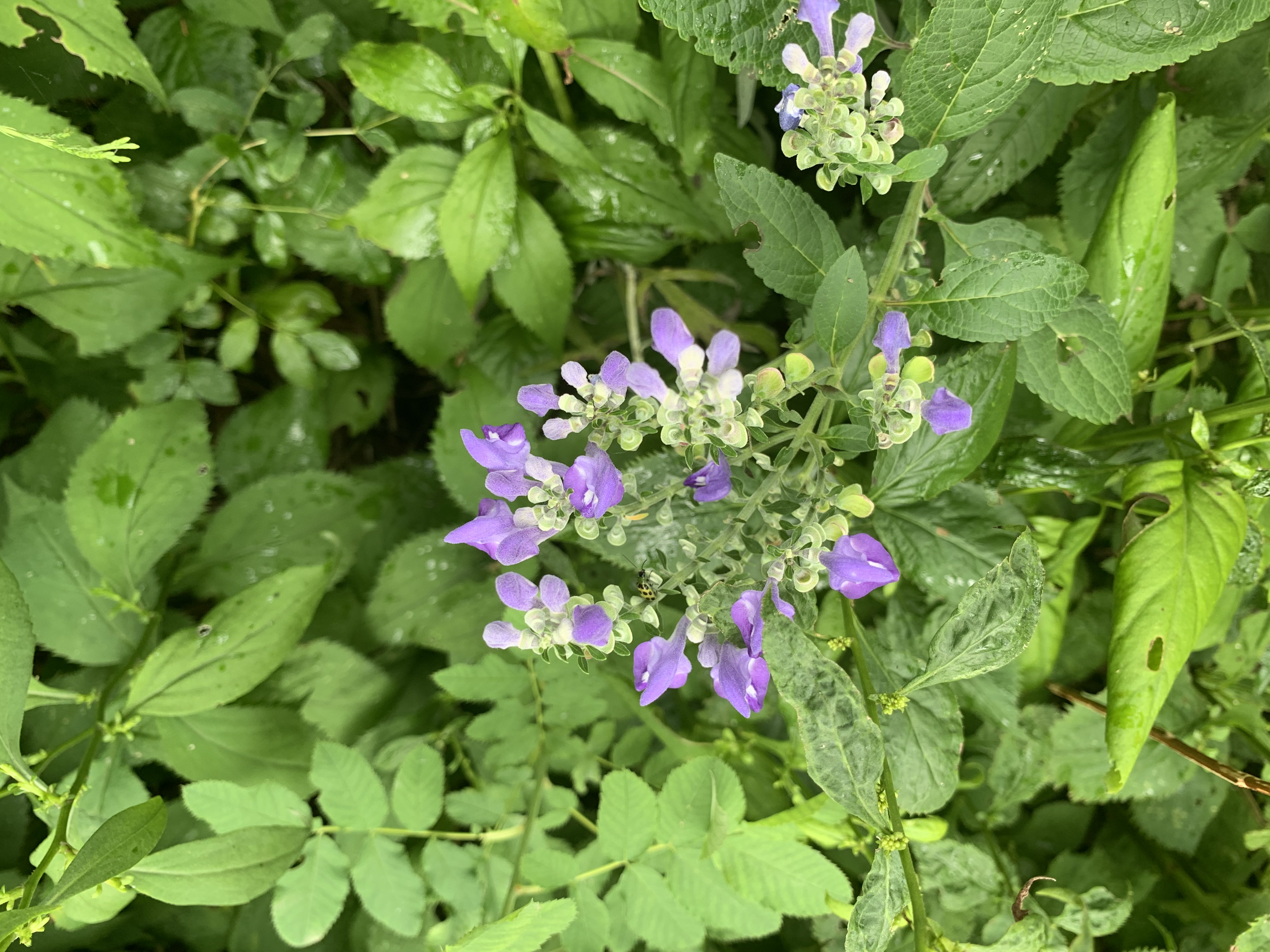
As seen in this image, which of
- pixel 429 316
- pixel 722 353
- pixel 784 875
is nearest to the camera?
pixel 722 353

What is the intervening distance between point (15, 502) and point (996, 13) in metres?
1.78

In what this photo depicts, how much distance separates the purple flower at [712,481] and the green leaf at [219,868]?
0.92 meters

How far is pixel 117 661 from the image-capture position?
56.0 inches

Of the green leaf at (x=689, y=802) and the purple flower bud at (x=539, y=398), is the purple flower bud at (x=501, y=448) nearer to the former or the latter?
the purple flower bud at (x=539, y=398)

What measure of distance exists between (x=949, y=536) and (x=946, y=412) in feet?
1.45

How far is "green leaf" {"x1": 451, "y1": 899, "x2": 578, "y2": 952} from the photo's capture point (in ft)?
3.01

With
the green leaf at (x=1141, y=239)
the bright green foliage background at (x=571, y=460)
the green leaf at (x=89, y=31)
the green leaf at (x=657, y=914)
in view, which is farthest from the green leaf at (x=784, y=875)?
the green leaf at (x=89, y=31)

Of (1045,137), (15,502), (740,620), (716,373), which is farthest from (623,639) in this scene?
(15,502)

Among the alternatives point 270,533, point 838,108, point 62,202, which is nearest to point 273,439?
point 270,533

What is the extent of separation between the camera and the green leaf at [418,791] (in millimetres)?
1318

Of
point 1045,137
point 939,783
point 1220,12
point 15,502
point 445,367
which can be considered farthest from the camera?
point 445,367

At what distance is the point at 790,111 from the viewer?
0.80 metres

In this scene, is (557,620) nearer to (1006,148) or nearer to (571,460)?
(571,460)

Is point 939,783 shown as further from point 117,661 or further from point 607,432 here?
point 117,661
